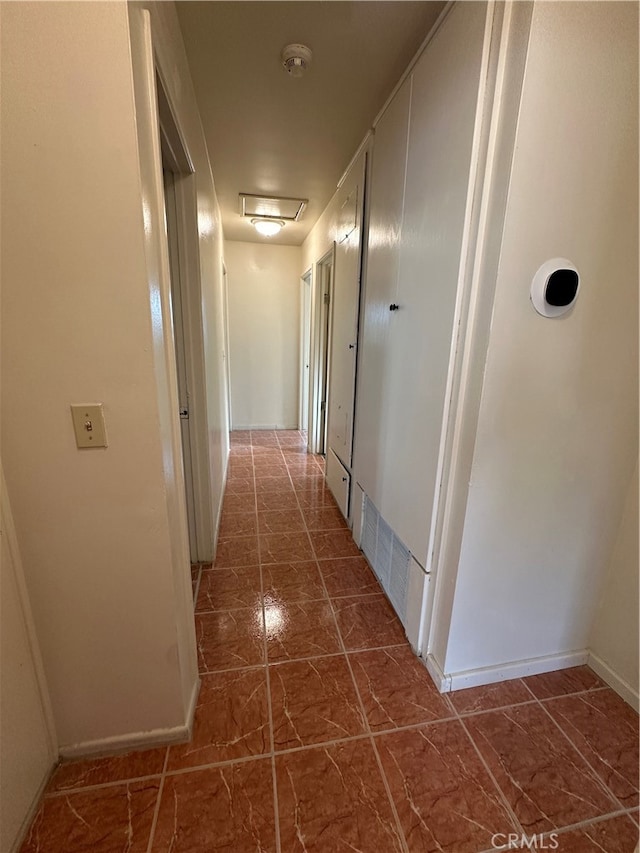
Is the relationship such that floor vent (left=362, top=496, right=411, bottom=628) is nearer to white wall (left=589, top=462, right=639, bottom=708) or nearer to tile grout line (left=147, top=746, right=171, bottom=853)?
white wall (left=589, top=462, right=639, bottom=708)

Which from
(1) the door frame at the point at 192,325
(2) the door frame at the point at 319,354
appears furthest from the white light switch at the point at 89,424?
(2) the door frame at the point at 319,354

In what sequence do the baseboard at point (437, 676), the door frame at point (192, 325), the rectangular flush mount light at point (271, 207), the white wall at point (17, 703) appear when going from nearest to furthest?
the white wall at point (17, 703) < the baseboard at point (437, 676) < the door frame at point (192, 325) < the rectangular flush mount light at point (271, 207)

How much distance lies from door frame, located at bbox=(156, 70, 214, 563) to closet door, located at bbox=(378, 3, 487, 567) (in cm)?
96

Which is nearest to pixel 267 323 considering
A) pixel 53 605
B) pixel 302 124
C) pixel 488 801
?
pixel 302 124

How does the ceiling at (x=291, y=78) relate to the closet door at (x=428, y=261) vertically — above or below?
above

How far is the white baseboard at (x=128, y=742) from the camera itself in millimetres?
1157

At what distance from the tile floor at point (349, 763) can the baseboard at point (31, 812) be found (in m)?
0.02

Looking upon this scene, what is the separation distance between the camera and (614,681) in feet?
4.73

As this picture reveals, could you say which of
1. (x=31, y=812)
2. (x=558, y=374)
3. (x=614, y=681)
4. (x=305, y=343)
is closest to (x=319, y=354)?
(x=305, y=343)

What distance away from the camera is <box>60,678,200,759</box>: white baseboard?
116 centimetres

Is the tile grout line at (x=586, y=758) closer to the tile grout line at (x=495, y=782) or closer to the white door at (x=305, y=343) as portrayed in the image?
the tile grout line at (x=495, y=782)

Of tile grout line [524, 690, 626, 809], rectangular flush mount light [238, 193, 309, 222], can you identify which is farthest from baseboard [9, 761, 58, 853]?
rectangular flush mount light [238, 193, 309, 222]

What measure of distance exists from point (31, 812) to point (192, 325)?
1.84 meters

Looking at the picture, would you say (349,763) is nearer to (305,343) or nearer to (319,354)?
(319,354)
